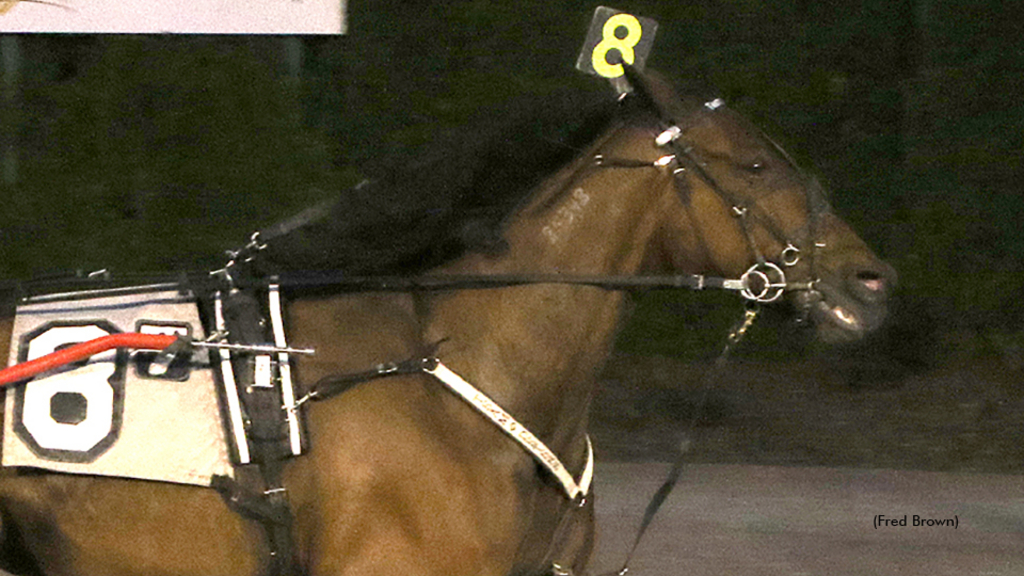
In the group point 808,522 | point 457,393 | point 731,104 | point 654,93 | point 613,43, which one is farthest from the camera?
point 731,104

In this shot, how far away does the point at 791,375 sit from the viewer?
321 inches

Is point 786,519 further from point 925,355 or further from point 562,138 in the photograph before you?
point 562,138

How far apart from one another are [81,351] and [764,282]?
1565 millimetres

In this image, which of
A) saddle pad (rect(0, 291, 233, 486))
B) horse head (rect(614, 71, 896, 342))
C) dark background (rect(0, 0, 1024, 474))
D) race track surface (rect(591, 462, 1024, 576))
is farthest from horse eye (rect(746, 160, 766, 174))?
dark background (rect(0, 0, 1024, 474))

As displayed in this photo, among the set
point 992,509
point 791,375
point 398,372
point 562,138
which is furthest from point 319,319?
point 791,375

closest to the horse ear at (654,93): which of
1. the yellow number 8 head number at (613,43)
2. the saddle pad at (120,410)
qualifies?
the yellow number 8 head number at (613,43)

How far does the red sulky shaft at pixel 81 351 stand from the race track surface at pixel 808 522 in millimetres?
2961

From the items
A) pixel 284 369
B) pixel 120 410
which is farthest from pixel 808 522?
pixel 120 410

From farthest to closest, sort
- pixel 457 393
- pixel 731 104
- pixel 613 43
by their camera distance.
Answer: pixel 731 104
pixel 613 43
pixel 457 393

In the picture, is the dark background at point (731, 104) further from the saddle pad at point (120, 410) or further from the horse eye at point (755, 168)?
the saddle pad at point (120, 410)

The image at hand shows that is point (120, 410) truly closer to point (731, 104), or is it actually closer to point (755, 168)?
point (755, 168)

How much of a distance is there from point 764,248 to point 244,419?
1.26 m

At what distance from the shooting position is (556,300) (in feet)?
10.9

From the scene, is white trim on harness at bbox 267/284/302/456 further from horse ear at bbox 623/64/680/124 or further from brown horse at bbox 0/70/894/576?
horse ear at bbox 623/64/680/124
